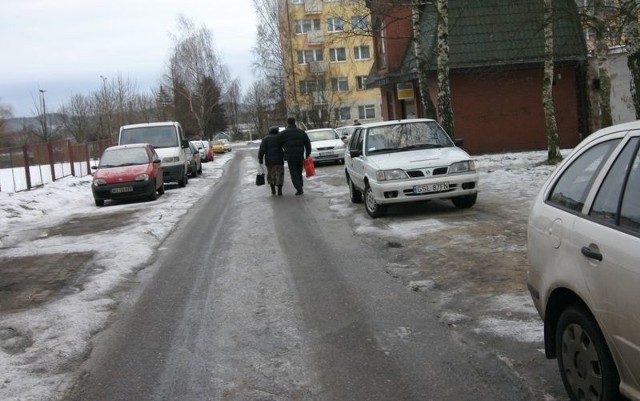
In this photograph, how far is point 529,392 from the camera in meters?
3.90

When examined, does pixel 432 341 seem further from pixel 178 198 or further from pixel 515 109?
pixel 515 109

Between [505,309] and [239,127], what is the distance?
10820 centimetres

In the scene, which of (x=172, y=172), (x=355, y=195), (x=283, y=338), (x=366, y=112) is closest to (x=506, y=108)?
(x=172, y=172)

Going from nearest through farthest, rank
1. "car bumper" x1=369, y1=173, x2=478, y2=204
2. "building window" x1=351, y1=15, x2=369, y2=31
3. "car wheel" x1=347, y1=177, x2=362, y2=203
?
1. "car bumper" x1=369, y1=173, x2=478, y2=204
2. "car wheel" x1=347, y1=177, x2=362, y2=203
3. "building window" x1=351, y1=15, x2=369, y2=31

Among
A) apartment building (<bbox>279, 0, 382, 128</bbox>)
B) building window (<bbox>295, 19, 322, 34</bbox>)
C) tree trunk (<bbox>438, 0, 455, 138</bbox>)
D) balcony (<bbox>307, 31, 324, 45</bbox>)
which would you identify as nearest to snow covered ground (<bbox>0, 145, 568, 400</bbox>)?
tree trunk (<bbox>438, 0, 455, 138</bbox>)

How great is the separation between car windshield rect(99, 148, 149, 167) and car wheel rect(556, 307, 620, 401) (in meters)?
16.1

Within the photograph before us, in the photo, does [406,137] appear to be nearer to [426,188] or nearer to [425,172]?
[425,172]

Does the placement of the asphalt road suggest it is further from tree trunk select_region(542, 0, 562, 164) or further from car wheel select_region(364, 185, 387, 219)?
tree trunk select_region(542, 0, 562, 164)

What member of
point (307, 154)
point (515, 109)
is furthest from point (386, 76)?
point (307, 154)

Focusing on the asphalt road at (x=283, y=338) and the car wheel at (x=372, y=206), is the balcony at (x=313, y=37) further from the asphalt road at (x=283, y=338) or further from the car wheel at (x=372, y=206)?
the asphalt road at (x=283, y=338)

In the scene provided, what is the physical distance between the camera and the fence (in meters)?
19.8

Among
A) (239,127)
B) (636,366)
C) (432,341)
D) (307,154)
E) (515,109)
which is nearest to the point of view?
(636,366)

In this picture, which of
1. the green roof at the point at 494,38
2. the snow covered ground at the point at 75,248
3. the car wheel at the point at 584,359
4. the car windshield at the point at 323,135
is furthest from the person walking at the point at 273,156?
the car wheel at the point at 584,359

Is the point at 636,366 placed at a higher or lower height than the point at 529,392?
higher
